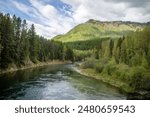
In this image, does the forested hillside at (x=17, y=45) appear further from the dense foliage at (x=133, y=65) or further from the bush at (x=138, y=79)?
the bush at (x=138, y=79)

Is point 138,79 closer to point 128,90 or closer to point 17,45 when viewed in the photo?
point 128,90

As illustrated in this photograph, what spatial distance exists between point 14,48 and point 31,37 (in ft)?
57.8

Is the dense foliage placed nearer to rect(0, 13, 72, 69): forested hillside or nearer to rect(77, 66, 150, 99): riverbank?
rect(77, 66, 150, 99): riverbank

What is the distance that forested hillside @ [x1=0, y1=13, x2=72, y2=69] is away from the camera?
38.1 meters

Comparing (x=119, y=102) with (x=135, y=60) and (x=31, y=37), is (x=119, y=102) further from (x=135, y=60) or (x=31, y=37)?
(x=31, y=37)

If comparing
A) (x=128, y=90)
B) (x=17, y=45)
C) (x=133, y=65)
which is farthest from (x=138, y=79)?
(x=17, y=45)

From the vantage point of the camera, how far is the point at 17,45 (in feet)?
148

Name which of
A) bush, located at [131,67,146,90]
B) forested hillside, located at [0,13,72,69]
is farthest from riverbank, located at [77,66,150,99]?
forested hillside, located at [0,13,72,69]

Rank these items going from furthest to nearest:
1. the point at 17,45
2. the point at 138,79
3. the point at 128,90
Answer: the point at 17,45
the point at 138,79
the point at 128,90

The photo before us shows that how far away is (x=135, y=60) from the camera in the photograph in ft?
115

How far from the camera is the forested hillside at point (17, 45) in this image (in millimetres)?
38097

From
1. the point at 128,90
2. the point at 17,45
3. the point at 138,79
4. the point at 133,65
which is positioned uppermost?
the point at 17,45

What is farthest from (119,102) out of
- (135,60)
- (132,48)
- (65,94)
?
(132,48)

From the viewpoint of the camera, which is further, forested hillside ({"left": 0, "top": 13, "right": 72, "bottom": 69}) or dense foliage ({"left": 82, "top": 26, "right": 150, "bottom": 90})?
forested hillside ({"left": 0, "top": 13, "right": 72, "bottom": 69})
